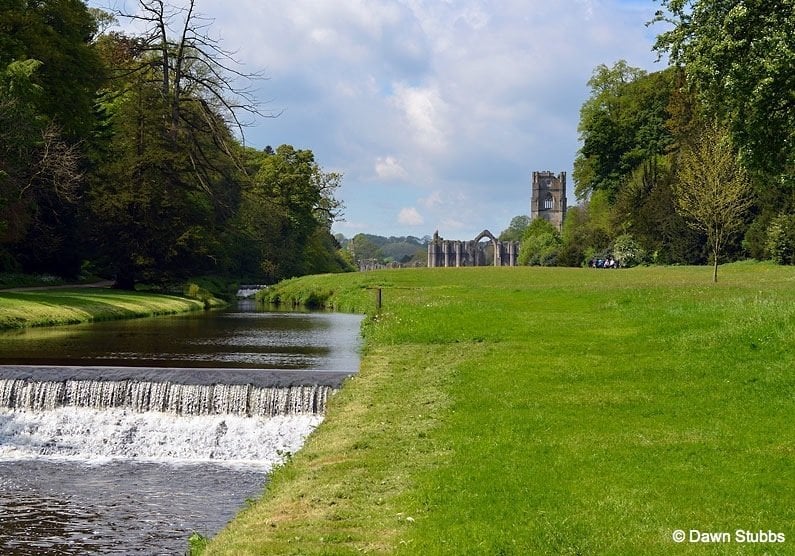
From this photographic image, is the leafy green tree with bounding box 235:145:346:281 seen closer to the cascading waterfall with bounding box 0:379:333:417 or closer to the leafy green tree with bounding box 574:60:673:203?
the leafy green tree with bounding box 574:60:673:203

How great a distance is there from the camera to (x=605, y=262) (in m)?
82.5

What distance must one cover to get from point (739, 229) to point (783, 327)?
5430 cm

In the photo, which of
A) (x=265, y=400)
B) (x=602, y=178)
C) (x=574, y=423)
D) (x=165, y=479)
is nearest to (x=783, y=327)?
(x=574, y=423)

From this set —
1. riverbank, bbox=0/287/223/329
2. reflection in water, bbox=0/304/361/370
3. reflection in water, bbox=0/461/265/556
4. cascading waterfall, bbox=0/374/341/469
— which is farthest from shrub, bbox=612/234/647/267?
reflection in water, bbox=0/461/265/556

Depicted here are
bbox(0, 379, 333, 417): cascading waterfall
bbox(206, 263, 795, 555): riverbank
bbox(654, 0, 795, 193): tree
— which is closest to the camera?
bbox(206, 263, 795, 555): riverbank

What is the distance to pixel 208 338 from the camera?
30.7 meters

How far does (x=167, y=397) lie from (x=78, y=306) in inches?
824

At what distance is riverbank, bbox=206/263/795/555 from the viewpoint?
349 inches

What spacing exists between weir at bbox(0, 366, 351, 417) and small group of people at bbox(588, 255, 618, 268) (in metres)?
64.6

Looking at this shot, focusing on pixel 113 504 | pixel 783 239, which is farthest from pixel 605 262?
pixel 113 504

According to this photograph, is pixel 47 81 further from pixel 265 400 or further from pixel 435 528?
pixel 435 528

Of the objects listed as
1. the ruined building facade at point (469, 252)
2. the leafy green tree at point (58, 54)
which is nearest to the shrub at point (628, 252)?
the leafy green tree at point (58, 54)

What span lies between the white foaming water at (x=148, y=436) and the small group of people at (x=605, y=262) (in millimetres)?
66303

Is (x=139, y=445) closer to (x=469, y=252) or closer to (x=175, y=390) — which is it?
(x=175, y=390)
